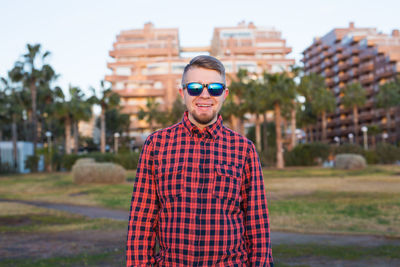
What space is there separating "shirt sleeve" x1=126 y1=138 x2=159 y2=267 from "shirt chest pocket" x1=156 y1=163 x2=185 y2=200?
73 millimetres

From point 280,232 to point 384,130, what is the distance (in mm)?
96223

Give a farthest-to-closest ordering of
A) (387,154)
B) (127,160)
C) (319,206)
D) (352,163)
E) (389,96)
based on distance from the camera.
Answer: (389,96) < (387,154) < (127,160) < (352,163) < (319,206)

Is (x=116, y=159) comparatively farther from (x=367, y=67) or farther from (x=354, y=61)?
(x=354, y=61)

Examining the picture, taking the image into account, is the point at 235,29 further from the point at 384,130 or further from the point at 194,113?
the point at 194,113

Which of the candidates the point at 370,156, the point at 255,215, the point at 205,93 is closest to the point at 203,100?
the point at 205,93

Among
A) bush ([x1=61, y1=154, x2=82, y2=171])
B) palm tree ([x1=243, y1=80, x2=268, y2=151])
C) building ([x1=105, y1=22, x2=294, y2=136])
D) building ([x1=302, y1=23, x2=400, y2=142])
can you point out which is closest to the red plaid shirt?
palm tree ([x1=243, y1=80, x2=268, y2=151])

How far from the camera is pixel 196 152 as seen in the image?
2.36 meters

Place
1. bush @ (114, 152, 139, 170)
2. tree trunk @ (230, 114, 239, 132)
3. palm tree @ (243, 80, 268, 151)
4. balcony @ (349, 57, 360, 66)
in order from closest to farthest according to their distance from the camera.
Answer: bush @ (114, 152, 139, 170)
palm tree @ (243, 80, 268, 151)
tree trunk @ (230, 114, 239, 132)
balcony @ (349, 57, 360, 66)

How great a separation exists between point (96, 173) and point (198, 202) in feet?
92.8

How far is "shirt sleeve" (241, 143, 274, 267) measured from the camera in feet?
7.63

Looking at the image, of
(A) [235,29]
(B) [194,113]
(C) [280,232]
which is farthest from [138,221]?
(A) [235,29]

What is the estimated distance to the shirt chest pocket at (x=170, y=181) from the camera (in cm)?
230

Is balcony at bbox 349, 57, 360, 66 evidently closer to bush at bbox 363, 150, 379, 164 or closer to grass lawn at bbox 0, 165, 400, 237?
bush at bbox 363, 150, 379, 164

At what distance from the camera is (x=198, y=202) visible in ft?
7.43
